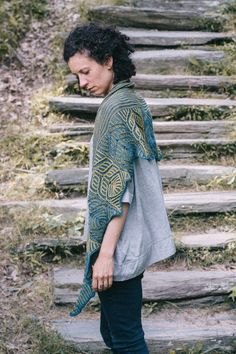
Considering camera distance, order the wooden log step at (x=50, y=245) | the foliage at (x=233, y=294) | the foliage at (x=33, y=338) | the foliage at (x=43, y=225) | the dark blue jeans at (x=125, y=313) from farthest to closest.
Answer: the foliage at (x=43, y=225), the wooden log step at (x=50, y=245), the foliage at (x=233, y=294), the foliage at (x=33, y=338), the dark blue jeans at (x=125, y=313)

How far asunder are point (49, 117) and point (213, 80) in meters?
1.70

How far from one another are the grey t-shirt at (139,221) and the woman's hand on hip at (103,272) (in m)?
0.04

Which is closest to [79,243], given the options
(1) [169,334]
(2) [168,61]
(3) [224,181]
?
(1) [169,334]

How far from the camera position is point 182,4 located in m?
6.99

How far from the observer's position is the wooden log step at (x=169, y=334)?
3482 millimetres

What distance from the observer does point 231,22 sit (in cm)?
668

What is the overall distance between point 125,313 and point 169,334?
40.0 inches

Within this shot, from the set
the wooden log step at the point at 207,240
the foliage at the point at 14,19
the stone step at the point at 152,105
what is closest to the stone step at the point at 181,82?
the stone step at the point at 152,105

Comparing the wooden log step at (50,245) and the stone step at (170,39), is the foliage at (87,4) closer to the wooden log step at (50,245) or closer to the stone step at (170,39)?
the stone step at (170,39)

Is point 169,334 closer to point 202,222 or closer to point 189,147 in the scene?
point 202,222

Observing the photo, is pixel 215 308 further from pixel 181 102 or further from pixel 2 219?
pixel 181 102

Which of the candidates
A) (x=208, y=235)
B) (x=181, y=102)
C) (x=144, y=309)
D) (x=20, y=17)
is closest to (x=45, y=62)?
(x=20, y=17)

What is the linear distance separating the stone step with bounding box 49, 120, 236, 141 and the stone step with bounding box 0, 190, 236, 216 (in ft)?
2.69

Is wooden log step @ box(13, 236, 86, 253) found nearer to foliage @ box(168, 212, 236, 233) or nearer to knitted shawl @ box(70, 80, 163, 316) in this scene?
foliage @ box(168, 212, 236, 233)
